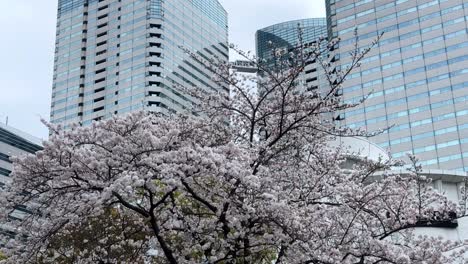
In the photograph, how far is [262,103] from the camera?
1344 centimetres

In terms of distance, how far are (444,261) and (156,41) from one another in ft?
315

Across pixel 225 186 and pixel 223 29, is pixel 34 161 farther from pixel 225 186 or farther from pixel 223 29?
pixel 223 29

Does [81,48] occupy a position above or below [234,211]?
above

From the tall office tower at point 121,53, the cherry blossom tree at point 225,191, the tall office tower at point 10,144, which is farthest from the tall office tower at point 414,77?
the cherry blossom tree at point 225,191

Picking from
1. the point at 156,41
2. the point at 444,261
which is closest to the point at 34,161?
the point at 444,261

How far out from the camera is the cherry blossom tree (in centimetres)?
1052

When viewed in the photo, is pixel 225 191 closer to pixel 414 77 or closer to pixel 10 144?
pixel 10 144

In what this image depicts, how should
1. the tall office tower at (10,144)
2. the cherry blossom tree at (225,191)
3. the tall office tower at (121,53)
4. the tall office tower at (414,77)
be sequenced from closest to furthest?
1. the cherry blossom tree at (225,191)
2. the tall office tower at (10,144)
3. the tall office tower at (414,77)
4. the tall office tower at (121,53)

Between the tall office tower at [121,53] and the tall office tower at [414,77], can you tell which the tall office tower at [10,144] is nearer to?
the tall office tower at [121,53]

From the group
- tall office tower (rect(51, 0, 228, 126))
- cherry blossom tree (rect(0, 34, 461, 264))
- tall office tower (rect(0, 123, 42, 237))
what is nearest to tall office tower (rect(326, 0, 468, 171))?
tall office tower (rect(51, 0, 228, 126))

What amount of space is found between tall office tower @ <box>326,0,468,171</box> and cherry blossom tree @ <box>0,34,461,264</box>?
71.9 metres

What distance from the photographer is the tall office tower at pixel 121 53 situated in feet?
333

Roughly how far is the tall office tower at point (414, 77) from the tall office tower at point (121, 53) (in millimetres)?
25430

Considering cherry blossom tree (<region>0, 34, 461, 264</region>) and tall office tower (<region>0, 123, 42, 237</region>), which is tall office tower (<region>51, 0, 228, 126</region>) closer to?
tall office tower (<region>0, 123, 42, 237</region>)
